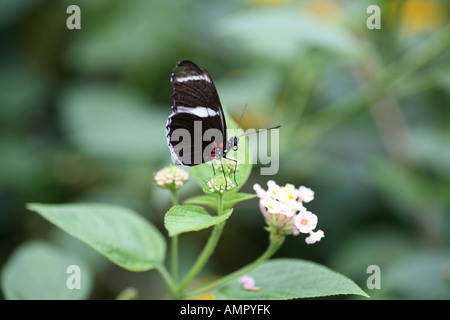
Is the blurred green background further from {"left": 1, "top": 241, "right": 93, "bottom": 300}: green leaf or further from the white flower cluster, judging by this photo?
the white flower cluster

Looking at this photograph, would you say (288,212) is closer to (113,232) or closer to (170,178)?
(170,178)

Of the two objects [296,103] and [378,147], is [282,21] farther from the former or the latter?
[378,147]

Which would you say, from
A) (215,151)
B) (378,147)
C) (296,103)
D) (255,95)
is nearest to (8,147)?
(255,95)

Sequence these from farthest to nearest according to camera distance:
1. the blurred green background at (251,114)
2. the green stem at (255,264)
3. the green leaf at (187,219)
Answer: the blurred green background at (251,114), the green stem at (255,264), the green leaf at (187,219)

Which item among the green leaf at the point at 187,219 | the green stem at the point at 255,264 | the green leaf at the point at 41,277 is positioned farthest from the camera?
the green leaf at the point at 41,277

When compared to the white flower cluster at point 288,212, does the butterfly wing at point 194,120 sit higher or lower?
higher

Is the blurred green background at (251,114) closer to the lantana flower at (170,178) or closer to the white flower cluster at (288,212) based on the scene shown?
the white flower cluster at (288,212)

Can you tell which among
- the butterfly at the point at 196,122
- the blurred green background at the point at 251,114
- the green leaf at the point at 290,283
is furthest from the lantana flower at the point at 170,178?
the blurred green background at the point at 251,114
